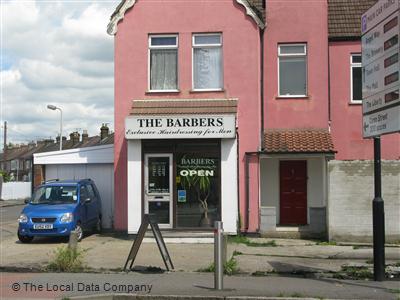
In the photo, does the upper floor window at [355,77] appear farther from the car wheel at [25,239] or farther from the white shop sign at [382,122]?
the car wheel at [25,239]

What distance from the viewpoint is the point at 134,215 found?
1661cm

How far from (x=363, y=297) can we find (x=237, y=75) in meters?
9.77

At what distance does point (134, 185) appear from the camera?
16.7 meters

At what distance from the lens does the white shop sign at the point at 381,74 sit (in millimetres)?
9672

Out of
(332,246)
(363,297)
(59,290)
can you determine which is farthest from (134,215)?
(363,297)

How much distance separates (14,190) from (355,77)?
134 ft

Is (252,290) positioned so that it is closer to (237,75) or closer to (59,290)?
(59,290)

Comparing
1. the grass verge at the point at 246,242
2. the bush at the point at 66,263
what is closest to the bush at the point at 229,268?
the bush at the point at 66,263

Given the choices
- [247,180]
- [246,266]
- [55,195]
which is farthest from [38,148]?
[246,266]

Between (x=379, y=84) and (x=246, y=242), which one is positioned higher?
(x=379, y=84)

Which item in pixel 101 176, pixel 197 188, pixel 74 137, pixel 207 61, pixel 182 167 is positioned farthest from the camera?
pixel 74 137

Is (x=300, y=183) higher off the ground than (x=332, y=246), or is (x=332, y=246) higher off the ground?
(x=300, y=183)

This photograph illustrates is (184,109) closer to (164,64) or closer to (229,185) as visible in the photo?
(164,64)

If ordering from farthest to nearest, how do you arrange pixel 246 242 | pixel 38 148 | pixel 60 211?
pixel 38 148, pixel 60 211, pixel 246 242
